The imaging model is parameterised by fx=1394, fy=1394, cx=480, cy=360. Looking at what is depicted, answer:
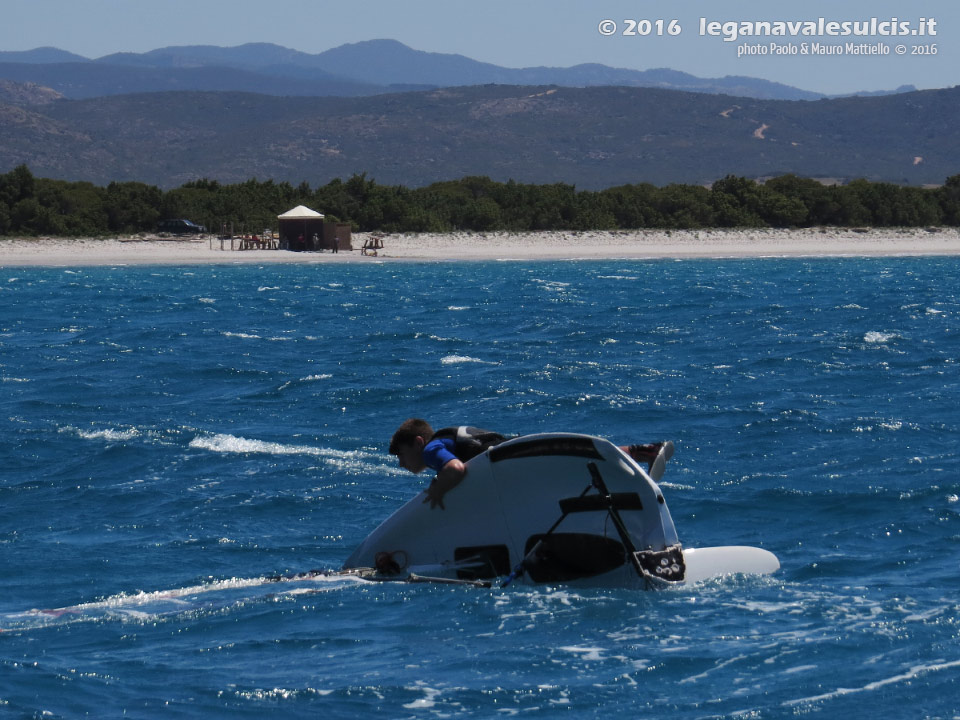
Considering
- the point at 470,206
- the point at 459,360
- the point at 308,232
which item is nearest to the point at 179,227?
the point at 308,232

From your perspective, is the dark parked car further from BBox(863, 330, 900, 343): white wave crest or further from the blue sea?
BBox(863, 330, 900, 343): white wave crest

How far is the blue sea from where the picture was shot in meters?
8.90

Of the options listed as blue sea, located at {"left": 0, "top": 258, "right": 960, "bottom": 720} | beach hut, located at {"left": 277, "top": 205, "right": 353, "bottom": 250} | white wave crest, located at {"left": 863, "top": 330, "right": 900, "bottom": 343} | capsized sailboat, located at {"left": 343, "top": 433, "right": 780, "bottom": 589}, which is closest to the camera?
blue sea, located at {"left": 0, "top": 258, "right": 960, "bottom": 720}

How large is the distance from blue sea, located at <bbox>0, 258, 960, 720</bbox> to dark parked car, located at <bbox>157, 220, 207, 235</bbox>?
5017 cm

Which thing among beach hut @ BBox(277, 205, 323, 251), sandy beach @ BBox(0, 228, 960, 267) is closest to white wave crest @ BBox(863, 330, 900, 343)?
sandy beach @ BBox(0, 228, 960, 267)

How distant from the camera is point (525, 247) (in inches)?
3337

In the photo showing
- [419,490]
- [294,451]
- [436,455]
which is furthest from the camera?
[294,451]

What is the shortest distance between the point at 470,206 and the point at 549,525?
81.6m

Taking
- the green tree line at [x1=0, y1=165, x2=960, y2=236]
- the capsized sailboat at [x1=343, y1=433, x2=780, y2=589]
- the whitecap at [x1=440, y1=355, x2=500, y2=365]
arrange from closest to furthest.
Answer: the capsized sailboat at [x1=343, y1=433, x2=780, y2=589] < the whitecap at [x1=440, y1=355, x2=500, y2=365] < the green tree line at [x1=0, y1=165, x2=960, y2=236]

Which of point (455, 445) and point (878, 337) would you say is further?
point (878, 337)

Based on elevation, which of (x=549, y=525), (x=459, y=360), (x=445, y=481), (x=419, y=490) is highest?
(x=445, y=481)

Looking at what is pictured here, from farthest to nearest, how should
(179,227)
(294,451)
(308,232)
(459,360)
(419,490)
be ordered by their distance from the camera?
(179,227) < (308,232) < (459,360) < (294,451) < (419,490)

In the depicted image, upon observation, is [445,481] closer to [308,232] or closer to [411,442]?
[411,442]

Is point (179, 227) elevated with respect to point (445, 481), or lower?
elevated
